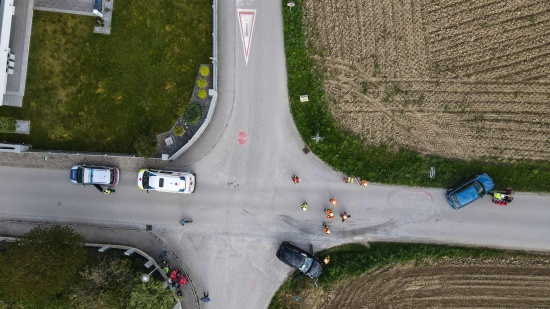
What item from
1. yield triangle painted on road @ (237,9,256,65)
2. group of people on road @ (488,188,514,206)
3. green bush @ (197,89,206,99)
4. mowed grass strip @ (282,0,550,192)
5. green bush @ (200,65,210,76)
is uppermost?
yield triangle painted on road @ (237,9,256,65)

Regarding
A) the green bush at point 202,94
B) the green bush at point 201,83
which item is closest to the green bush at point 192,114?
the green bush at point 202,94

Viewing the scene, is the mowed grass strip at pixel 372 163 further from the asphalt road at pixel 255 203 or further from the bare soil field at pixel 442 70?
the asphalt road at pixel 255 203

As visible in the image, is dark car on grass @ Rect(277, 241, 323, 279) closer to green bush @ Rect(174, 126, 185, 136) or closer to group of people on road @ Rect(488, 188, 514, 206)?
green bush @ Rect(174, 126, 185, 136)

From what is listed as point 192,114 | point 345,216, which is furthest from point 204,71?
point 345,216

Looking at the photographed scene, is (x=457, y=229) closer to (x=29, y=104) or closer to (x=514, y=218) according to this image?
(x=514, y=218)

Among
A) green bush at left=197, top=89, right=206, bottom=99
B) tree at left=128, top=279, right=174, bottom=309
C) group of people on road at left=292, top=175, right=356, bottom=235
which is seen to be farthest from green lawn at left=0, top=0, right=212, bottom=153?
group of people on road at left=292, top=175, right=356, bottom=235

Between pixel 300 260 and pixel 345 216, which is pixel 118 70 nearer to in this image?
pixel 300 260
